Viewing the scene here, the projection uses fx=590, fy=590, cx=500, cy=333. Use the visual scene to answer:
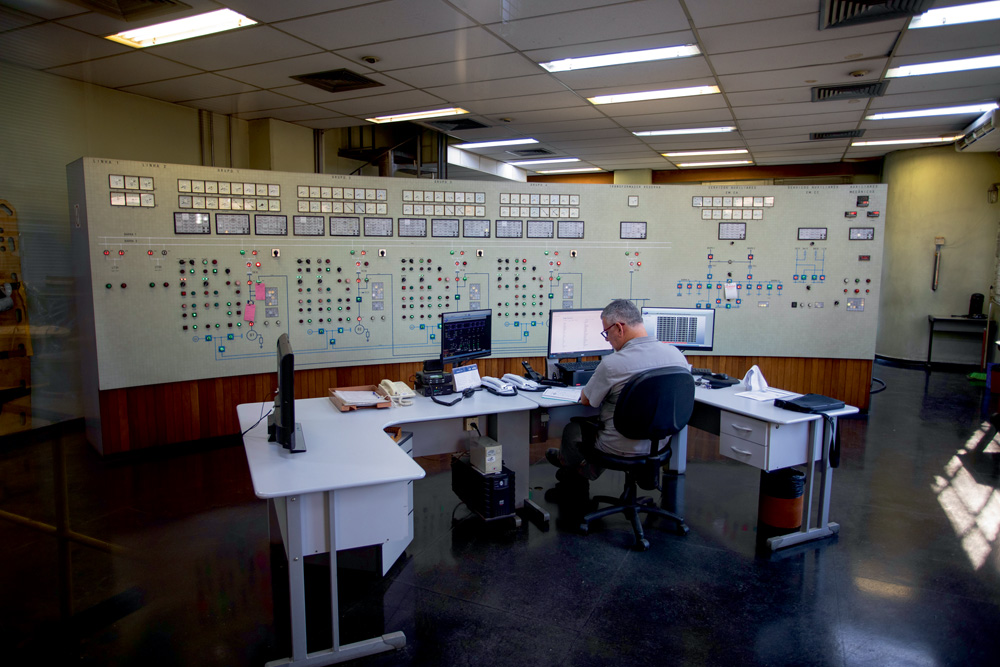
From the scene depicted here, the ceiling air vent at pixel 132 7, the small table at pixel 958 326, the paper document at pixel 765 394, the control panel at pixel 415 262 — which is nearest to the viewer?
the ceiling air vent at pixel 132 7

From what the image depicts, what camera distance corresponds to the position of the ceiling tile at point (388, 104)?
508cm

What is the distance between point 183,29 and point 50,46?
1.00 meters

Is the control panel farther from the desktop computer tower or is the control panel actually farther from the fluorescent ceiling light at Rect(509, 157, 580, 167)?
the fluorescent ceiling light at Rect(509, 157, 580, 167)

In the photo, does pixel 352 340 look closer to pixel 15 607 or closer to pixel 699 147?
pixel 15 607

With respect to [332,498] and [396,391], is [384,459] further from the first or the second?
[396,391]

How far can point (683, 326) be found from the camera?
13.5 feet

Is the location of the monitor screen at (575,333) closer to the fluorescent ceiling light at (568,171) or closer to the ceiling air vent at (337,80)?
the ceiling air vent at (337,80)

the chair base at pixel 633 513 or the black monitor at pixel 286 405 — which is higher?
the black monitor at pixel 286 405

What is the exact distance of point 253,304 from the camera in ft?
15.4

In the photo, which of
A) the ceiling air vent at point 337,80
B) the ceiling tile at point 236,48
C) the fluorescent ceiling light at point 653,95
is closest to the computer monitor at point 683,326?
A: the fluorescent ceiling light at point 653,95

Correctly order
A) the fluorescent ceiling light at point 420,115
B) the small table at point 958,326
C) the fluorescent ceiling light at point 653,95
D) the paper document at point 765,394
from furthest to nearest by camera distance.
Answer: the small table at point 958,326, the fluorescent ceiling light at point 420,115, the fluorescent ceiling light at point 653,95, the paper document at point 765,394

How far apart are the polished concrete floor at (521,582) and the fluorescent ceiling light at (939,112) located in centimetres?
354

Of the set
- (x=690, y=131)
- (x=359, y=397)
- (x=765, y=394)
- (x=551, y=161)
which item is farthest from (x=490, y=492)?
(x=551, y=161)

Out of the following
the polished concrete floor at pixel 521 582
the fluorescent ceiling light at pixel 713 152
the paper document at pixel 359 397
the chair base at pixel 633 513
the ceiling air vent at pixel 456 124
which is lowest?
the polished concrete floor at pixel 521 582
